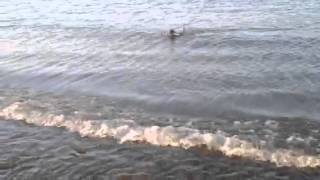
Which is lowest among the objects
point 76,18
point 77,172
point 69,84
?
point 76,18

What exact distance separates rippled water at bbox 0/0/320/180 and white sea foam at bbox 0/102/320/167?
25mm

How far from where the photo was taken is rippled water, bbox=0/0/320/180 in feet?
32.0

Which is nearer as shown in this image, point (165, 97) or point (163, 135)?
point (163, 135)

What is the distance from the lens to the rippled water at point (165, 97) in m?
9.76

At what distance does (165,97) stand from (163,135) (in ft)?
10.2

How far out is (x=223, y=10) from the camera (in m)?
26.9

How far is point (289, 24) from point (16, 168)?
15651mm

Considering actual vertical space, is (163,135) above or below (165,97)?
above

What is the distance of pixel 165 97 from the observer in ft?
46.2

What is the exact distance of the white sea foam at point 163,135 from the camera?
32.0 feet

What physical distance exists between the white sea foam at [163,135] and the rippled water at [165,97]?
0.08ft

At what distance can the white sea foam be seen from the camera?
974cm

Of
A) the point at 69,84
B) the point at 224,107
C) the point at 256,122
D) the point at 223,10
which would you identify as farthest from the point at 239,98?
the point at 223,10

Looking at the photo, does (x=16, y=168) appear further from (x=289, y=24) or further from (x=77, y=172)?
(x=289, y=24)
